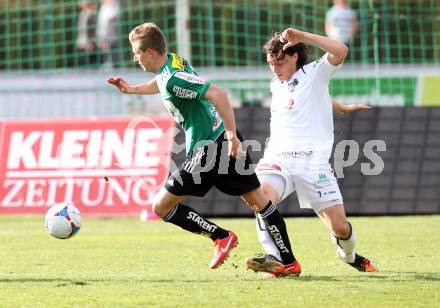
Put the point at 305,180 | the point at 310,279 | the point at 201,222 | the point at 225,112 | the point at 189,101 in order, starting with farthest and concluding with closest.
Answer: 1. the point at 201,222
2. the point at 305,180
3. the point at 189,101
4. the point at 310,279
5. the point at 225,112

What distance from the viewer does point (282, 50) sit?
842cm

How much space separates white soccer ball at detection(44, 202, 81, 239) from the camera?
9234 millimetres

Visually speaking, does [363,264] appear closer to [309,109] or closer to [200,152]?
[309,109]

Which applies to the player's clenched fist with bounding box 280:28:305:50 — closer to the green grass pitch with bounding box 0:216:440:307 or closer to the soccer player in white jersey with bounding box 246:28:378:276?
the soccer player in white jersey with bounding box 246:28:378:276

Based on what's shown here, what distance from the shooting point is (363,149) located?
47.3 ft

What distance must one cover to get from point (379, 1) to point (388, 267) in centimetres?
1050

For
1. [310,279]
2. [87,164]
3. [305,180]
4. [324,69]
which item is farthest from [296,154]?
[87,164]

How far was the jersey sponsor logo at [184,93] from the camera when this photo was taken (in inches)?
320

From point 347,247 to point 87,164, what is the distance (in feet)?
23.9

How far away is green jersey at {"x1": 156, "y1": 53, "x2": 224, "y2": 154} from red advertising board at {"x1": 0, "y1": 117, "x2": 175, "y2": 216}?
20.7 feet

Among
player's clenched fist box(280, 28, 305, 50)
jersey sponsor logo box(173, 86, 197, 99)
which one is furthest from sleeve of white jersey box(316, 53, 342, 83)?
jersey sponsor logo box(173, 86, 197, 99)

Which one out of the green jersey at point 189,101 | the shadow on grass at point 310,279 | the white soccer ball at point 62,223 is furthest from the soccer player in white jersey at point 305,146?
the white soccer ball at point 62,223

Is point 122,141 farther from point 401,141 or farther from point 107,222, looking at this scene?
point 401,141

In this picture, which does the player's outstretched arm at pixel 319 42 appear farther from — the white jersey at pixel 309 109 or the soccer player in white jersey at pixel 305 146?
the white jersey at pixel 309 109
